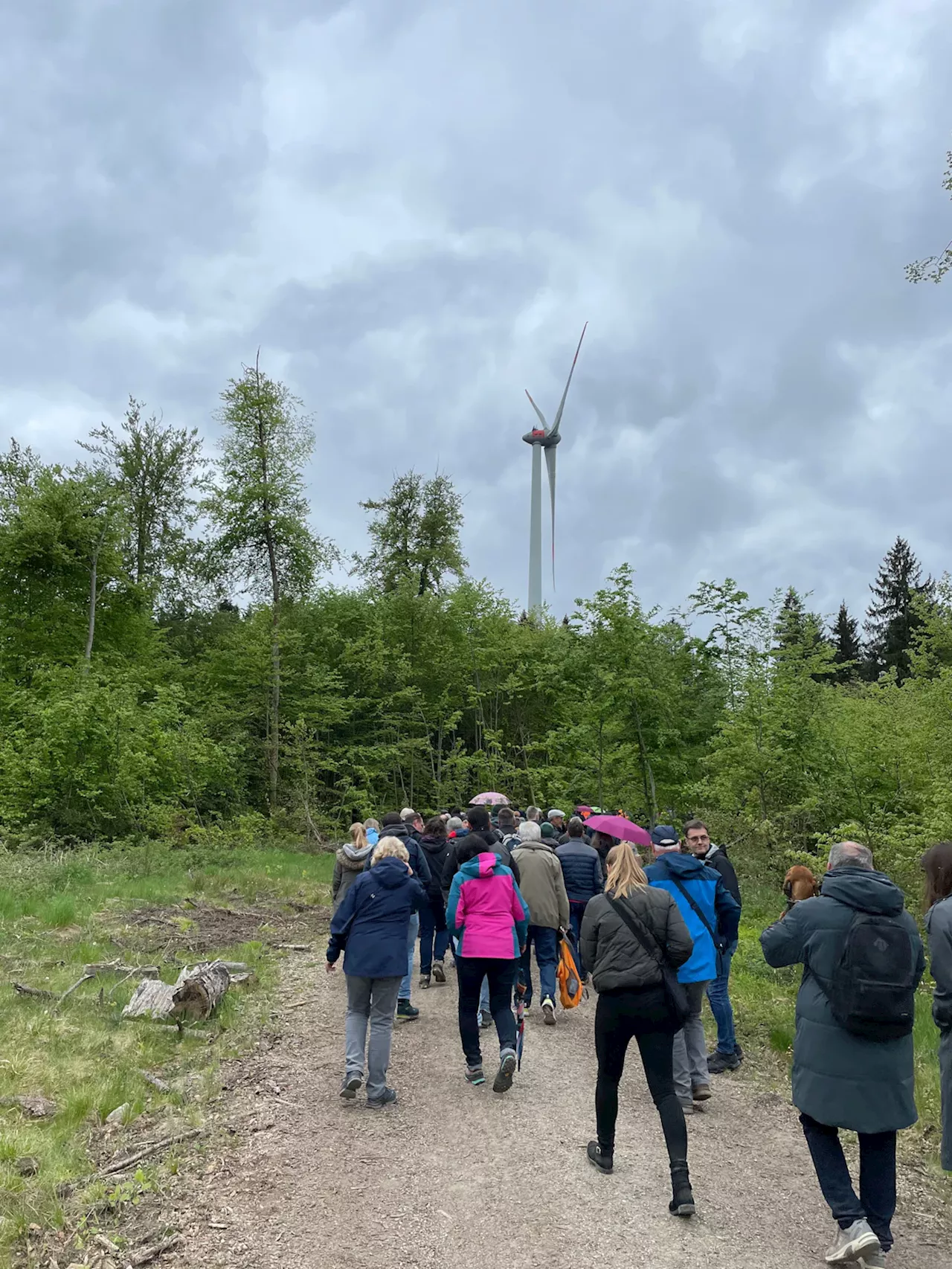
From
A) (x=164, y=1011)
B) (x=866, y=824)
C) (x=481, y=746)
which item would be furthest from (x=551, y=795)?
(x=164, y=1011)

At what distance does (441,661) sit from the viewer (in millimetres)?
32469

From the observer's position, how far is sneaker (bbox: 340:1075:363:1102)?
6.46m

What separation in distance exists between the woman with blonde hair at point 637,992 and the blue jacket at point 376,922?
73.8 inches

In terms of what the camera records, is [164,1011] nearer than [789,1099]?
No

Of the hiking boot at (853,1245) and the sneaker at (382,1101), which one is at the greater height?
the hiking boot at (853,1245)

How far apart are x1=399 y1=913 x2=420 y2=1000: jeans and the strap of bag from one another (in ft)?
7.46

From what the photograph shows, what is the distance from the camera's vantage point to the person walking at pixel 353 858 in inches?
333

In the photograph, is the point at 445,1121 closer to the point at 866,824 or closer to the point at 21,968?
the point at 21,968

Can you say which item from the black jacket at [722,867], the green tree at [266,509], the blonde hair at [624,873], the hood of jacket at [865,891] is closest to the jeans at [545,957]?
the black jacket at [722,867]

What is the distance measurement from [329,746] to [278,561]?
690 cm

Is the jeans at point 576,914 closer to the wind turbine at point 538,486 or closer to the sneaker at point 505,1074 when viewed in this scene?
the sneaker at point 505,1074

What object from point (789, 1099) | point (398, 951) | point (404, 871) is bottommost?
point (789, 1099)

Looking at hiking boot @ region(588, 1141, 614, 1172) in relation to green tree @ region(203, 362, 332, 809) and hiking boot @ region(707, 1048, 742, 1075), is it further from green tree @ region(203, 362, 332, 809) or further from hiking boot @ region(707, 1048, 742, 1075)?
green tree @ region(203, 362, 332, 809)

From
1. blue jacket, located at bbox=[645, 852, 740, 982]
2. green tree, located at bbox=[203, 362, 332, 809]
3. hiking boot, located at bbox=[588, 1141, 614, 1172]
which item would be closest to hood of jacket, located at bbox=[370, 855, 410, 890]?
blue jacket, located at bbox=[645, 852, 740, 982]
